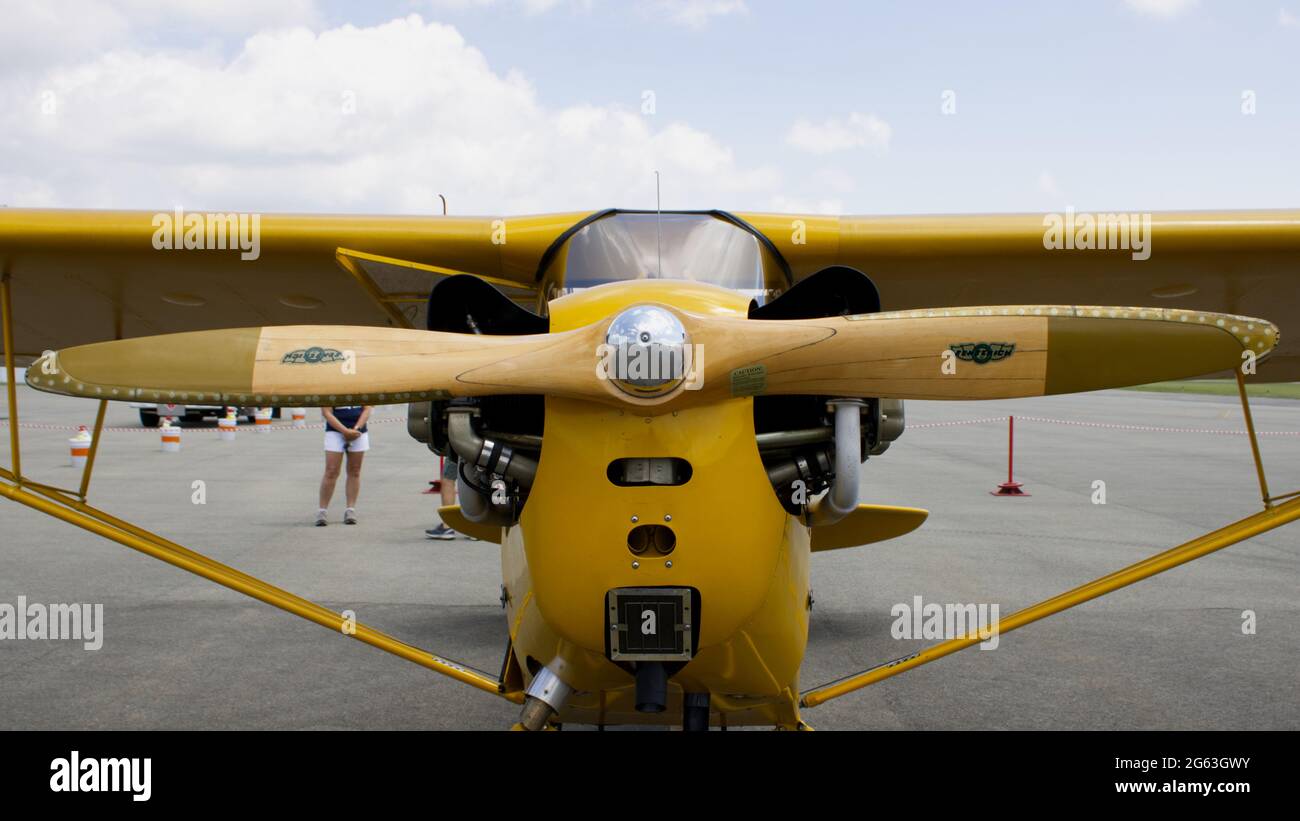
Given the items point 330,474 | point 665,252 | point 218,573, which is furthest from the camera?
point 330,474

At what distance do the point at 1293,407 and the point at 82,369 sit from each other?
42200 mm

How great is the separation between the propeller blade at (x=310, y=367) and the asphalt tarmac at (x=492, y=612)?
0.47 metres

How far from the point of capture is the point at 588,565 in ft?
9.37

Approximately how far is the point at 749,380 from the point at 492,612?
449 centimetres

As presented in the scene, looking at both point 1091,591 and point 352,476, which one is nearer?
point 1091,591

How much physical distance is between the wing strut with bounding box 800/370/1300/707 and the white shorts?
6.92 metres

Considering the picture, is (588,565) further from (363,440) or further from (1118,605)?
(363,440)

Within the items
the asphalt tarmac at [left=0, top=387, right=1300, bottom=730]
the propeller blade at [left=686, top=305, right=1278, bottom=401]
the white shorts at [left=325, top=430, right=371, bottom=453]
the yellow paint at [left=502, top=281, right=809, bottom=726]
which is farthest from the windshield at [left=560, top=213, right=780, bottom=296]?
the white shorts at [left=325, top=430, right=371, bottom=453]

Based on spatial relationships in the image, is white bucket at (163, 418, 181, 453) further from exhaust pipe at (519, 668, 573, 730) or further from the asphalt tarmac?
exhaust pipe at (519, 668, 573, 730)

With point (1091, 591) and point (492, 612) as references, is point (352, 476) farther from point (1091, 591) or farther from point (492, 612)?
point (1091, 591)

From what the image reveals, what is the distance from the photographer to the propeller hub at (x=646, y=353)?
2.62 metres

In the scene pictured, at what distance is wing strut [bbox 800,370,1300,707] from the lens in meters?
3.75

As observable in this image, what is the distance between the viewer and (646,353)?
261 cm

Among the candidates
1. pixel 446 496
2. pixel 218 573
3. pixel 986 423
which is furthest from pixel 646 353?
pixel 986 423
